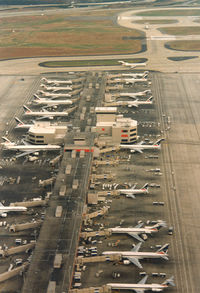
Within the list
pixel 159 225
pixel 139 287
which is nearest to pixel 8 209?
pixel 159 225

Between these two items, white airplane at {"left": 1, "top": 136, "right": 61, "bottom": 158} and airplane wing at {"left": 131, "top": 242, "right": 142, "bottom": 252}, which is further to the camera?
white airplane at {"left": 1, "top": 136, "right": 61, "bottom": 158}

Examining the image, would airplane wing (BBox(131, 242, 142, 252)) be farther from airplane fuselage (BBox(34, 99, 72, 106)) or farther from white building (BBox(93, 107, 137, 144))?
airplane fuselage (BBox(34, 99, 72, 106))

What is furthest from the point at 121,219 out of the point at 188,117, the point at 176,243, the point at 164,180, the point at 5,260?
the point at 188,117

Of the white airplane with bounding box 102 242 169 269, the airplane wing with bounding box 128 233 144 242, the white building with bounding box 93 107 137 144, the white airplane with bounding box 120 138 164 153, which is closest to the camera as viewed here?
the white airplane with bounding box 102 242 169 269

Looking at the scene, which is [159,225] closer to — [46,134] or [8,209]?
[8,209]

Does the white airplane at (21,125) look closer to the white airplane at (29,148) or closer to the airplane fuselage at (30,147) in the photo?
the white airplane at (29,148)

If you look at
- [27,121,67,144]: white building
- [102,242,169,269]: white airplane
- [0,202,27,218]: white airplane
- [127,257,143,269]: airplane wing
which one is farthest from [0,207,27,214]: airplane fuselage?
[27,121,67,144]: white building
